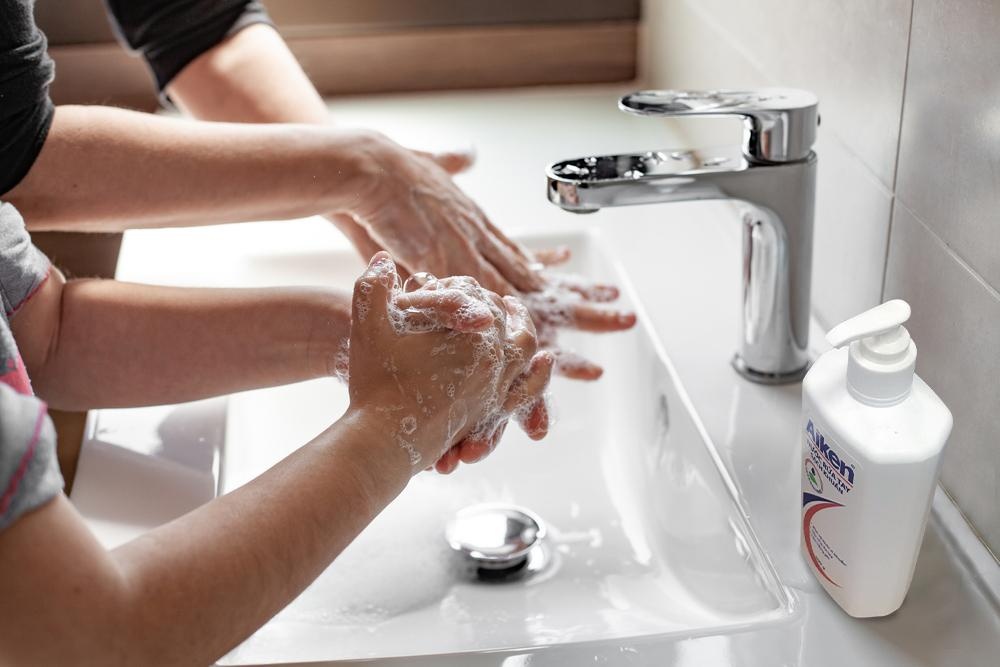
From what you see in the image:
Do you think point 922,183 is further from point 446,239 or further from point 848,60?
point 446,239

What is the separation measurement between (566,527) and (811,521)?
26 cm

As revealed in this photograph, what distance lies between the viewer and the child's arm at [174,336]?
2.56 feet

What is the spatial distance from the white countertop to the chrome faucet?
95mm

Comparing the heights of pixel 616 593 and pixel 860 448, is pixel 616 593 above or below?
below

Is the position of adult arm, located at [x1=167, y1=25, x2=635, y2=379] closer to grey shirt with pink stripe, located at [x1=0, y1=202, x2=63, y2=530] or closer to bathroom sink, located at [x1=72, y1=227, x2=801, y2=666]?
bathroom sink, located at [x1=72, y1=227, x2=801, y2=666]

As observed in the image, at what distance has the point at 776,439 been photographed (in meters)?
0.77

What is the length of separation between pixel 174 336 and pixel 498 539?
28cm

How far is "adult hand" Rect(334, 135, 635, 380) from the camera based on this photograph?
2.89ft

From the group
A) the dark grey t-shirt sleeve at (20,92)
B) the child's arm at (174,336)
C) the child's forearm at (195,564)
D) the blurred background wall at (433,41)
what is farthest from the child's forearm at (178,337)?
the blurred background wall at (433,41)

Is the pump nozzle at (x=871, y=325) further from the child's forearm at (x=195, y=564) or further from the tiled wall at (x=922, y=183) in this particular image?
the child's forearm at (x=195, y=564)

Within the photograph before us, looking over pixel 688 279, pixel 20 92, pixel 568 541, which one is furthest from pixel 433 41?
pixel 568 541

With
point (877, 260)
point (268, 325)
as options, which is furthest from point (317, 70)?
point (877, 260)

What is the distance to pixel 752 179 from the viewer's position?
29.3 inches

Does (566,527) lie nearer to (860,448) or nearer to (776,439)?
(776,439)
